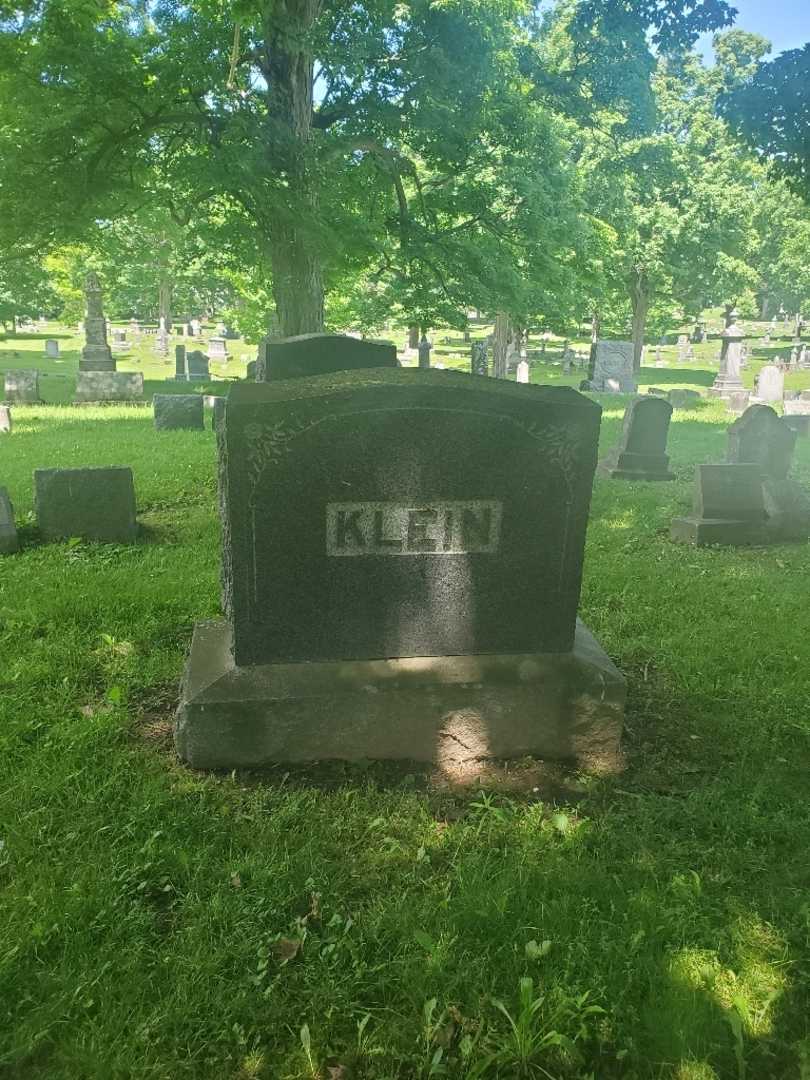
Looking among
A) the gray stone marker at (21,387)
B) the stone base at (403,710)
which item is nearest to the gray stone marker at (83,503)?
the stone base at (403,710)

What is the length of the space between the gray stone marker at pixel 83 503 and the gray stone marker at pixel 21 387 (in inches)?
465

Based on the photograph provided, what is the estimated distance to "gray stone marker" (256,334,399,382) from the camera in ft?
14.1

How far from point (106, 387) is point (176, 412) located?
5722 millimetres

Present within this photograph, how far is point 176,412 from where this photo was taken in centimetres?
1359

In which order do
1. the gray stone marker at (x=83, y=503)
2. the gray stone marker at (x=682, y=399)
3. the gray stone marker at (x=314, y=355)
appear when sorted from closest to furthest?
the gray stone marker at (x=314, y=355) → the gray stone marker at (x=83, y=503) → the gray stone marker at (x=682, y=399)

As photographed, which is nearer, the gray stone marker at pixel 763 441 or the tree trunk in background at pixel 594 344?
the gray stone marker at pixel 763 441

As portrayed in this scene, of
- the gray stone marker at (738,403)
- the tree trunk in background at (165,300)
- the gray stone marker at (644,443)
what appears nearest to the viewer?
the gray stone marker at (644,443)

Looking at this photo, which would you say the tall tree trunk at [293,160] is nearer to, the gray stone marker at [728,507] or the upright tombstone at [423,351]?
the gray stone marker at [728,507]

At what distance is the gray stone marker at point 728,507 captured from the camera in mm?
7461

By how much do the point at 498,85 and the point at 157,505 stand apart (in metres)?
7.70

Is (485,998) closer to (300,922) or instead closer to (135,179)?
(300,922)

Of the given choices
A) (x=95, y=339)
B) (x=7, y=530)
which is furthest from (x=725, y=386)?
(x=7, y=530)

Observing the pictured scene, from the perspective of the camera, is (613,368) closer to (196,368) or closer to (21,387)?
(196,368)

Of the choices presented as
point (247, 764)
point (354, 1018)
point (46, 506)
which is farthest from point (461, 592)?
point (46, 506)
